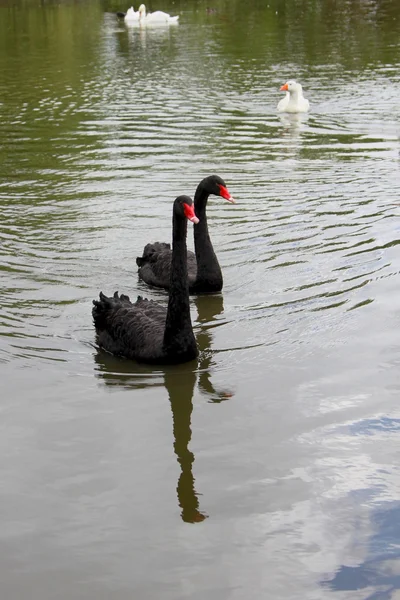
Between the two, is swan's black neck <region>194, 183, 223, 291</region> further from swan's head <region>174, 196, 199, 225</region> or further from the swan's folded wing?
swan's head <region>174, 196, 199, 225</region>

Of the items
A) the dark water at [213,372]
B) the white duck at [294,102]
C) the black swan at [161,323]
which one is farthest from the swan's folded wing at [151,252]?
the white duck at [294,102]

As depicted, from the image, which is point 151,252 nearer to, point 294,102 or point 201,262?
point 201,262

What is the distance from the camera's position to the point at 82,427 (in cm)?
627

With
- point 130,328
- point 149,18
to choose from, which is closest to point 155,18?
point 149,18

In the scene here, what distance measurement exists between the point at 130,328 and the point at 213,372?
739 millimetres

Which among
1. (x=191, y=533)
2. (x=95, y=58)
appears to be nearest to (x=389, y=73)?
(x=95, y=58)

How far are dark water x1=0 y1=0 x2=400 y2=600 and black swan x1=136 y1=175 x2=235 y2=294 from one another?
0.55 ft

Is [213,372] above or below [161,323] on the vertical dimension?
below

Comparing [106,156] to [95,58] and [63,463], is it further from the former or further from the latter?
[95,58]

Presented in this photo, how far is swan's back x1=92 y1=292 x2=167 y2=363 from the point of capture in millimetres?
7316

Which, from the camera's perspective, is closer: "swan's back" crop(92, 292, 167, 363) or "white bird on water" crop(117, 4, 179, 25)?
"swan's back" crop(92, 292, 167, 363)

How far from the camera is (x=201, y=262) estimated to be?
29.4ft

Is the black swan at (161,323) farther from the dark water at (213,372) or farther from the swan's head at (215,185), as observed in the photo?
the swan's head at (215,185)

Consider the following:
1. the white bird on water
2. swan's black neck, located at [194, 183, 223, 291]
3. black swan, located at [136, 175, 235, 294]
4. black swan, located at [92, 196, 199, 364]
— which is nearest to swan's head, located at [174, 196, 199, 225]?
black swan, located at [92, 196, 199, 364]
